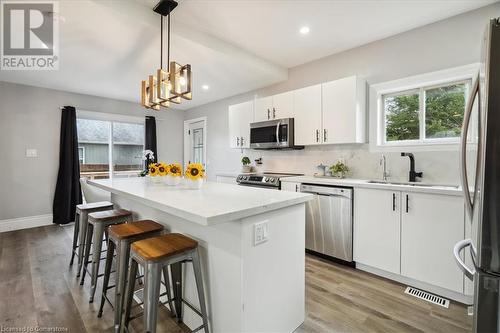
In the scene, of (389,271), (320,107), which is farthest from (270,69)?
(389,271)

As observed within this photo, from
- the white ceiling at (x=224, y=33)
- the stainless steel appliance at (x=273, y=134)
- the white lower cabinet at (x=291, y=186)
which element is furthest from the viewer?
the stainless steel appliance at (x=273, y=134)

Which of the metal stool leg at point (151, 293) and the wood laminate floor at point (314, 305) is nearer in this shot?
the metal stool leg at point (151, 293)

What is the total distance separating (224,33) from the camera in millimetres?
2895

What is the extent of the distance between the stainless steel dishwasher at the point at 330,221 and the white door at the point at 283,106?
1189 millimetres

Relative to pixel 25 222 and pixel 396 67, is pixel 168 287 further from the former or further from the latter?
pixel 25 222

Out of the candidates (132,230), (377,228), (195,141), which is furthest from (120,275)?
(195,141)

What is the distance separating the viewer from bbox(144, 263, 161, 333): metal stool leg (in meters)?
1.34

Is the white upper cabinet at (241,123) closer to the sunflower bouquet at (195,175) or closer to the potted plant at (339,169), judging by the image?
the potted plant at (339,169)

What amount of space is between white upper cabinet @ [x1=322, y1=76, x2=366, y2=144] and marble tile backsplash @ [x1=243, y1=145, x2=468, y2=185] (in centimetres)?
28

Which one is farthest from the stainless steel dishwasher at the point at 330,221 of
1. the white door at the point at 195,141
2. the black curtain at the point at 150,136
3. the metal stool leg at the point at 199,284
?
the black curtain at the point at 150,136

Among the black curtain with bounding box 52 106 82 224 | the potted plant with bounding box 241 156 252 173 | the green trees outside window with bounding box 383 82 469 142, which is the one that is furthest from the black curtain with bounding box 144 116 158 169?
the green trees outside window with bounding box 383 82 469 142

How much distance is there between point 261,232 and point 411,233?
1.67 metres

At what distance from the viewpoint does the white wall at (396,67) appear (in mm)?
2471

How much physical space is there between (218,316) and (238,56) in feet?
9.72
